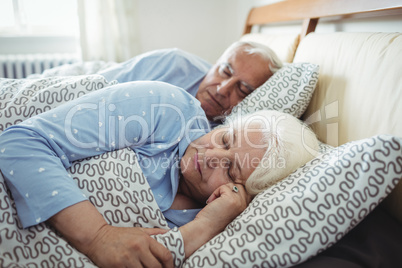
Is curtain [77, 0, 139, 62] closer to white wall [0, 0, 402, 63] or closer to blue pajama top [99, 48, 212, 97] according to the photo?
white wall [0, 0, 402, 63]

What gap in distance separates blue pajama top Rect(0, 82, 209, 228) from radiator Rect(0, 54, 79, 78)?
2301 mm

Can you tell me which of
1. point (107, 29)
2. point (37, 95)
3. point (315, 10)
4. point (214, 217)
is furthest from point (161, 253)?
point (107, 29)

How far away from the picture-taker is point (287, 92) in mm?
1381

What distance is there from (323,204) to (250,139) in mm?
309

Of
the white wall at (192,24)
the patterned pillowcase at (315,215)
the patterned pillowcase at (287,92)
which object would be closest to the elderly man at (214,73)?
the patterned pillowcase at (287,92)

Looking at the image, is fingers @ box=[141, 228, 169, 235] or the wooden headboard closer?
fingers @ box=[141, 228, 169, 235]

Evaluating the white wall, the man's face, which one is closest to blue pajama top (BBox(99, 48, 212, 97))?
the man's face

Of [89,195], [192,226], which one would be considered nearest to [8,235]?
[89,195]

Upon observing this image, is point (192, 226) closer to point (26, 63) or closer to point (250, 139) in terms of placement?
point (250, 139)

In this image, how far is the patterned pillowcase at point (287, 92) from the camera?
52.6 inches

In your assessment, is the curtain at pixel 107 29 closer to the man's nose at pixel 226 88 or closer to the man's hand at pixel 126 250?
the man's nose at pixel 226 88

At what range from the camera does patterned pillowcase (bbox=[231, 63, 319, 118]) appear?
1.34 meters

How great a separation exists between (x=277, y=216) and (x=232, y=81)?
3.20 feet

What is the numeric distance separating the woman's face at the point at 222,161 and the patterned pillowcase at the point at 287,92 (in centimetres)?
46
